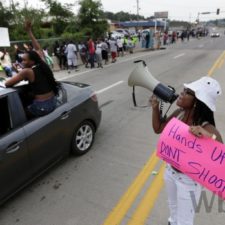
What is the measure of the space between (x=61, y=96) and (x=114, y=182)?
5.10 ft

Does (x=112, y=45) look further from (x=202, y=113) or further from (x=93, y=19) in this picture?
(x=202, y=113)

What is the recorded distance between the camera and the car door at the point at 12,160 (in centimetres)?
322

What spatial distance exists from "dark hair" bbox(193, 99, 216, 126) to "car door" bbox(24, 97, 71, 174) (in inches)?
84.5

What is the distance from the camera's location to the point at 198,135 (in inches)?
84.7

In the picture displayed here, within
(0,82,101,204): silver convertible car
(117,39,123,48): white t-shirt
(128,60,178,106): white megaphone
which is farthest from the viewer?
(117,39,123,48): white t-shirt

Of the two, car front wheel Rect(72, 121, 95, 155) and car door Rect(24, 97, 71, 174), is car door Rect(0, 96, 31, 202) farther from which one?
car front wheel Rect(72, 121, 95, 155)

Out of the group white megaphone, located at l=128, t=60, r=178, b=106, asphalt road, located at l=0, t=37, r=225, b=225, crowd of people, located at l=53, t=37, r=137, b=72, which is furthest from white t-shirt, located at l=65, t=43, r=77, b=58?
white megaphone, located at l=128, t=60, r=178, b=106

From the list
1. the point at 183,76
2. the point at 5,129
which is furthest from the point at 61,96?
the point at 183,76

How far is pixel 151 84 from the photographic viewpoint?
2.71 meters

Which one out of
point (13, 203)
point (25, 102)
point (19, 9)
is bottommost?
point (13, 203)

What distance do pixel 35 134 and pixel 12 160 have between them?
48cm

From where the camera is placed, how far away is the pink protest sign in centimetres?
222

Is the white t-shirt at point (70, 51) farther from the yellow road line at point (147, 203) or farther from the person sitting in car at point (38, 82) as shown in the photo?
the yellow road line at point (147, 203)

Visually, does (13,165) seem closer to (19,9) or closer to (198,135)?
(198,135)
